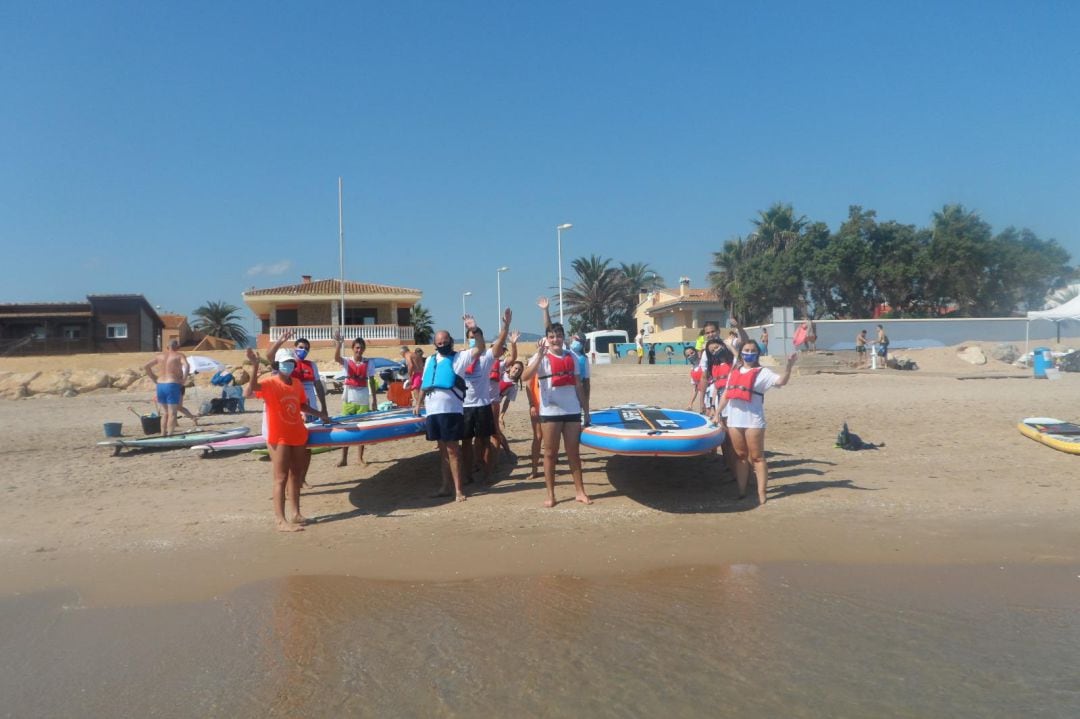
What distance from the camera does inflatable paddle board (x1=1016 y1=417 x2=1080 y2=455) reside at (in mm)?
9781

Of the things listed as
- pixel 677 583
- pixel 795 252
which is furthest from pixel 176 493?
pixel 795 252

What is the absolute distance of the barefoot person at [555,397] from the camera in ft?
24.9

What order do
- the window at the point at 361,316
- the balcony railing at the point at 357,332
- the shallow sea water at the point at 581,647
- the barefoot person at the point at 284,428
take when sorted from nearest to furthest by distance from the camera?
1. the shallow sea water at the point at 581,647
2. the barefoot person at the point at 284,428
3. the balcony railing at the point at 357,332
4. the window at the point at 361,316

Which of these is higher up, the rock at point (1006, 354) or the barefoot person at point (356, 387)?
the barefoot person at point (356, 387)

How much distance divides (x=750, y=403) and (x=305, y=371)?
5022mm

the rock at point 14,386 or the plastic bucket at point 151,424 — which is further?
the rock at point 14,386

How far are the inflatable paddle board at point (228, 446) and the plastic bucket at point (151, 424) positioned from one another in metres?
2.88

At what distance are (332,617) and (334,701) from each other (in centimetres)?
118

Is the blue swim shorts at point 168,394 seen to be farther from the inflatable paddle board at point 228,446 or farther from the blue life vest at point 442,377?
the blue life vest at point 442,377

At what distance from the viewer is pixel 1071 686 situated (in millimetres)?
4004

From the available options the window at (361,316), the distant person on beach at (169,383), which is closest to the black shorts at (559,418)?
the distant person on beach at (169,383)

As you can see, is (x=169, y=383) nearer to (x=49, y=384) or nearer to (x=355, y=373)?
(x=355, y=373)

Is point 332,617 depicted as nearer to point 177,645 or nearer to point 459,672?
point 177,645

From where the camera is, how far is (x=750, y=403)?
7.66 m
